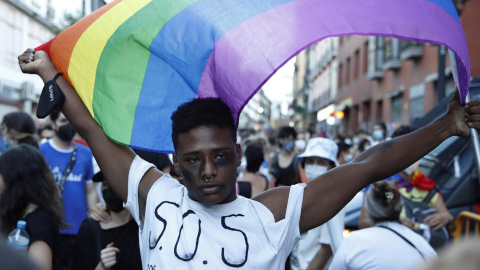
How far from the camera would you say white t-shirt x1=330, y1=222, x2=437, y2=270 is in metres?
3.48

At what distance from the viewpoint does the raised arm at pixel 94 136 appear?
2.38m

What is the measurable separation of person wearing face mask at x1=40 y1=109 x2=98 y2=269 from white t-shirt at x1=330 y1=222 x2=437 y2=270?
2876 millimetres

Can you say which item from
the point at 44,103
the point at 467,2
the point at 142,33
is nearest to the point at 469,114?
the point at 142,33

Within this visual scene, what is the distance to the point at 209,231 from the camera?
2.15 meters

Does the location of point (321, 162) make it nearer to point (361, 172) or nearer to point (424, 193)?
point (424, 193)

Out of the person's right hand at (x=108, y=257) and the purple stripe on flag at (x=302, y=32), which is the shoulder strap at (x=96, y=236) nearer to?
the person's right hand at (x=108, y=257)

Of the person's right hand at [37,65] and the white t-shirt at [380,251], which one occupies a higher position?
the person's right hand at [37,65]

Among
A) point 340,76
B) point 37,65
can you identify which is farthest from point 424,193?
point 340,76

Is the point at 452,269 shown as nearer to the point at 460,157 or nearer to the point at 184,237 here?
the point at 184,237

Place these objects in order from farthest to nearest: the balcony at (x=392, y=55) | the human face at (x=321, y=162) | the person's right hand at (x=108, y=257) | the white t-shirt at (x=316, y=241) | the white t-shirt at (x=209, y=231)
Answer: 1. the balcony at (x=392, y=55)
2. the human face at (x=321, y=162)
3. the white t-shirt at (x=316, y=241)
4. the person's right hand at (x=108, y=257)
5. the white t-shirt at (x=209, y=231)

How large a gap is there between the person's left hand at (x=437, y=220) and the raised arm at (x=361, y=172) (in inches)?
103

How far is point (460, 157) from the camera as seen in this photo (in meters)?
6.30

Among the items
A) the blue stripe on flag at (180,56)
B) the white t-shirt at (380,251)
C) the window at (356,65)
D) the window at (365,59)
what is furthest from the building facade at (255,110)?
the window at (365,59)

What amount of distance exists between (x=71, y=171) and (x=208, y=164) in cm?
381
